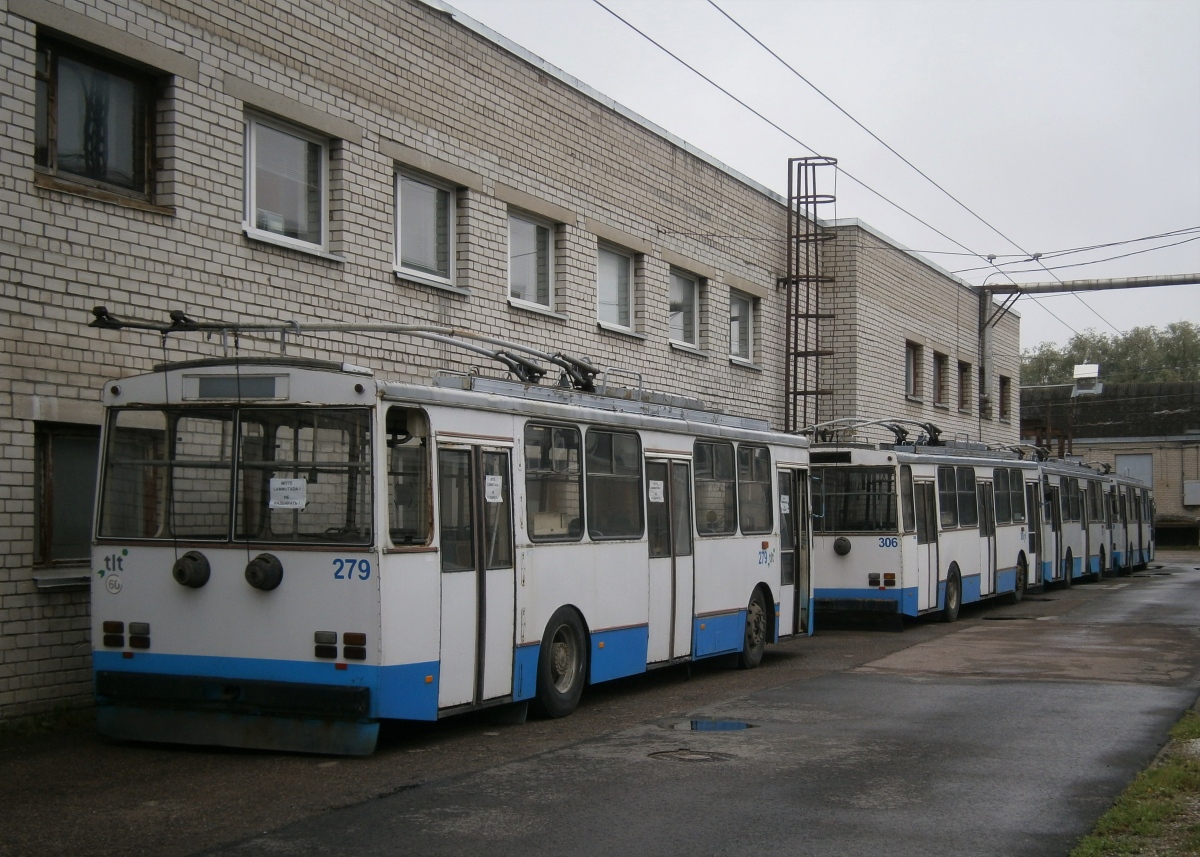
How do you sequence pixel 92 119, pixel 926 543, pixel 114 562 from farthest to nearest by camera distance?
1. pixel 926 543
2. pixel 92 119
3. pixel 114 562

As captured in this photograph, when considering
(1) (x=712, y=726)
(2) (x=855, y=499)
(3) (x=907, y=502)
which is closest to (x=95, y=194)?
(1) (x=712, y=726)

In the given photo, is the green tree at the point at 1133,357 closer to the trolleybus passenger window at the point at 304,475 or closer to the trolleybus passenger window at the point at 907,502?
the trolleybus passenger window at the point at 907,502

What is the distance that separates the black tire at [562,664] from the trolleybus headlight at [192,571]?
292 cm

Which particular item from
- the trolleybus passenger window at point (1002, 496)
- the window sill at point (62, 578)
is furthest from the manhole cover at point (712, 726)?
the trolleybus passenger window at point (1002, 496)

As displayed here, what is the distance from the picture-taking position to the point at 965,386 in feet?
126

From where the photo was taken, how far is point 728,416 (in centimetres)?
1609

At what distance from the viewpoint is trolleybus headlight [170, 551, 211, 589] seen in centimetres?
970

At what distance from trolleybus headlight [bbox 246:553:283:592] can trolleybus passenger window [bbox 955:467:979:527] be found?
16.6 metres

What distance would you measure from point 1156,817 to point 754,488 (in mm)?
8651

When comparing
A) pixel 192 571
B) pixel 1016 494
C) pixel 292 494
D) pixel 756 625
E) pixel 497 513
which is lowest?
pixel 756 625

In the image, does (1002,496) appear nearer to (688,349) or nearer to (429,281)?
(688,349)

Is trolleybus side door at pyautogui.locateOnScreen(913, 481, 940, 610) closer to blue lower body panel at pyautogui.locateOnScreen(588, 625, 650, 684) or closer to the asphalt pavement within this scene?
the asphalt pavement

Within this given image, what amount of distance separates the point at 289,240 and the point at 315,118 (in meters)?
1.41

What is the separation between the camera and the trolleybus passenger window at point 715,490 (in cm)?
1472
